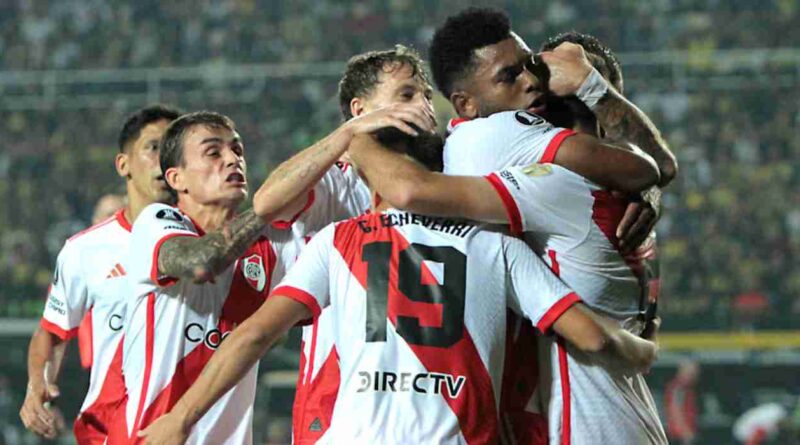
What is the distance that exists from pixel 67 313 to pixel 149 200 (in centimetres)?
70

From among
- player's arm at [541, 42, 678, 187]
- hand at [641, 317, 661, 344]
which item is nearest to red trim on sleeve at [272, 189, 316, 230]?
player's arm at [541, 42, 678, 187]

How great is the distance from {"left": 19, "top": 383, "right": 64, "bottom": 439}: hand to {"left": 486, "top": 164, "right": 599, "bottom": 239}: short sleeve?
311 centimetres

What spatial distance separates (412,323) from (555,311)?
42 cm

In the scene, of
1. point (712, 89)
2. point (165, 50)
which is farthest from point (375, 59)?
point (165, 50)

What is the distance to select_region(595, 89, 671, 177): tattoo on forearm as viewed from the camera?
3.91 m

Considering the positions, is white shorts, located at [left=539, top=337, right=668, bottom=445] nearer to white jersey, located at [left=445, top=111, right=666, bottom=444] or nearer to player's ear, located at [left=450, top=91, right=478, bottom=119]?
white jersey, located at [left=445, top=111, right=666, bottom=444]

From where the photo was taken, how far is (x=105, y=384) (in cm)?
542

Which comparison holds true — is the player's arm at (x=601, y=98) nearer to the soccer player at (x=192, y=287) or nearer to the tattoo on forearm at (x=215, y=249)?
the soccer player at (x=192, y=287)

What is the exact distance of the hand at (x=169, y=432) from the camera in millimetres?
3582

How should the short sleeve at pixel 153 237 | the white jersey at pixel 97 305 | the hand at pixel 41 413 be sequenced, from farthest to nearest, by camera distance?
the hand at pixel 41 413
the white jersey at pixel 97 305
the short sleeve at pixel 153 237

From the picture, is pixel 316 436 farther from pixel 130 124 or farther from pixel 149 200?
pixel 130 124

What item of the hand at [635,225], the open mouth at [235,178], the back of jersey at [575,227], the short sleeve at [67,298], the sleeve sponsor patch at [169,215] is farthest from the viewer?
the short sleeve at [67,298]

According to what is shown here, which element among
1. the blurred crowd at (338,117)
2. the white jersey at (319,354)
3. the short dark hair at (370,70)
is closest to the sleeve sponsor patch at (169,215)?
the white jersey at (319,354)

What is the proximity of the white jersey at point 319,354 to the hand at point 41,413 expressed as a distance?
6.73ft
